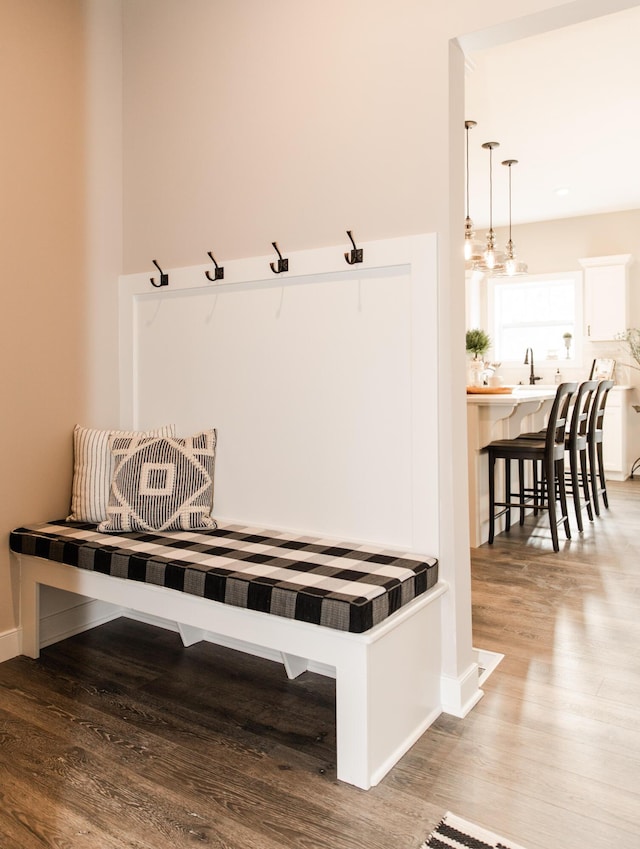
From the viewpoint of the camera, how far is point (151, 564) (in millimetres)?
1990

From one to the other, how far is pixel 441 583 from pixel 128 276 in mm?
1830

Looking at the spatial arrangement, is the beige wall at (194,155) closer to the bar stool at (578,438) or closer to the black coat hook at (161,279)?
the black coat hook at (161,279)

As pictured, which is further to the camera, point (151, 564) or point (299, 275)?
point (299, 275)

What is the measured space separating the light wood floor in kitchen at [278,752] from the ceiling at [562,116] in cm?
269

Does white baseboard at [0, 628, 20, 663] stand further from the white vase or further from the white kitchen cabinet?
the white kitchen cabinet

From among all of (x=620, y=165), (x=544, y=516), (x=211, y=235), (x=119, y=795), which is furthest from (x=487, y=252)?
(x=119, y=795)

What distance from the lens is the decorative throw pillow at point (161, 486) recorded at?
2.35 m

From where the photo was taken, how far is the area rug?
137 cm

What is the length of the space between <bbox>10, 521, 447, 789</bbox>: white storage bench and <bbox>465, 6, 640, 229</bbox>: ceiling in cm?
257

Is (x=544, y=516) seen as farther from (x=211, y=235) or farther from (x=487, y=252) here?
(x=211, y=235)

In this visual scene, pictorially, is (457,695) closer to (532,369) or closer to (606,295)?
(532,369)

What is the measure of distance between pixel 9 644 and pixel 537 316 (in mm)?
6797

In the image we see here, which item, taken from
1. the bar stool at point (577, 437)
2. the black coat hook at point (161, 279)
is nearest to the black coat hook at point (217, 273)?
the black coat hook at point (161, 279)

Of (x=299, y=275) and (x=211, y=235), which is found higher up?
(x=211, y=235)
